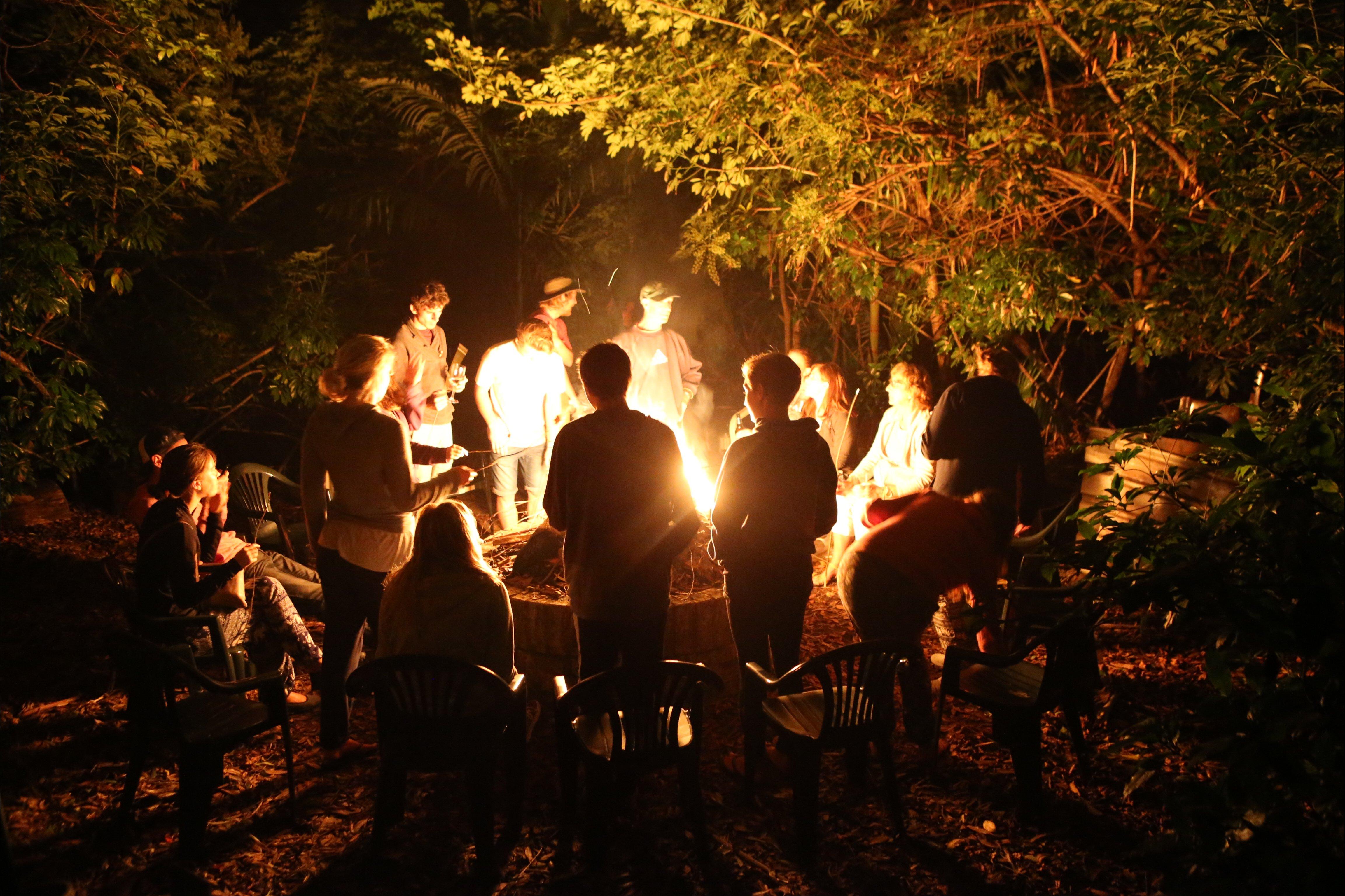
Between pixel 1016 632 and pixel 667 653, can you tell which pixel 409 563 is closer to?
pixel 667 653

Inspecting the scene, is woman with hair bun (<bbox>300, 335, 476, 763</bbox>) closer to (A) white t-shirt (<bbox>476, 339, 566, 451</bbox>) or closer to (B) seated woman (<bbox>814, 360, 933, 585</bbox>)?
(A) white t-shirt (<bbox>476, 339, 566, 451</bbox>)

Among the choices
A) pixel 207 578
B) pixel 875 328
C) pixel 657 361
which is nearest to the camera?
pixel 207 578

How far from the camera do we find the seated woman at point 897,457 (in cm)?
564

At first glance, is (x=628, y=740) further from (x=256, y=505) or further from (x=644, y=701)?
(x=256, y=505)

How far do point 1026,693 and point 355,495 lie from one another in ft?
10.6

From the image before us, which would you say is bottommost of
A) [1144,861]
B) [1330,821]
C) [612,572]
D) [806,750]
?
[1144,861]

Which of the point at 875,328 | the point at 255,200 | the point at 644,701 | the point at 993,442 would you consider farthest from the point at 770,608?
the point at 255,200

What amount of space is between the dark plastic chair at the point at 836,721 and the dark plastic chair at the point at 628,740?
1.24 feet

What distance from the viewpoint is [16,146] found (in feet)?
17.5

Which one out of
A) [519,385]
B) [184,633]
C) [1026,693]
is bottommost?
[1026,693]

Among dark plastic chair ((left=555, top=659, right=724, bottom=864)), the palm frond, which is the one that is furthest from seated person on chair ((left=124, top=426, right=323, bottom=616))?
the palm frond

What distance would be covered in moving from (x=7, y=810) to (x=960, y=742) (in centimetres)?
452

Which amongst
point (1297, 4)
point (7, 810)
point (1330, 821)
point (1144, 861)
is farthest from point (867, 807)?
point (1297, 4)

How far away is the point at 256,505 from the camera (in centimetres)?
659
